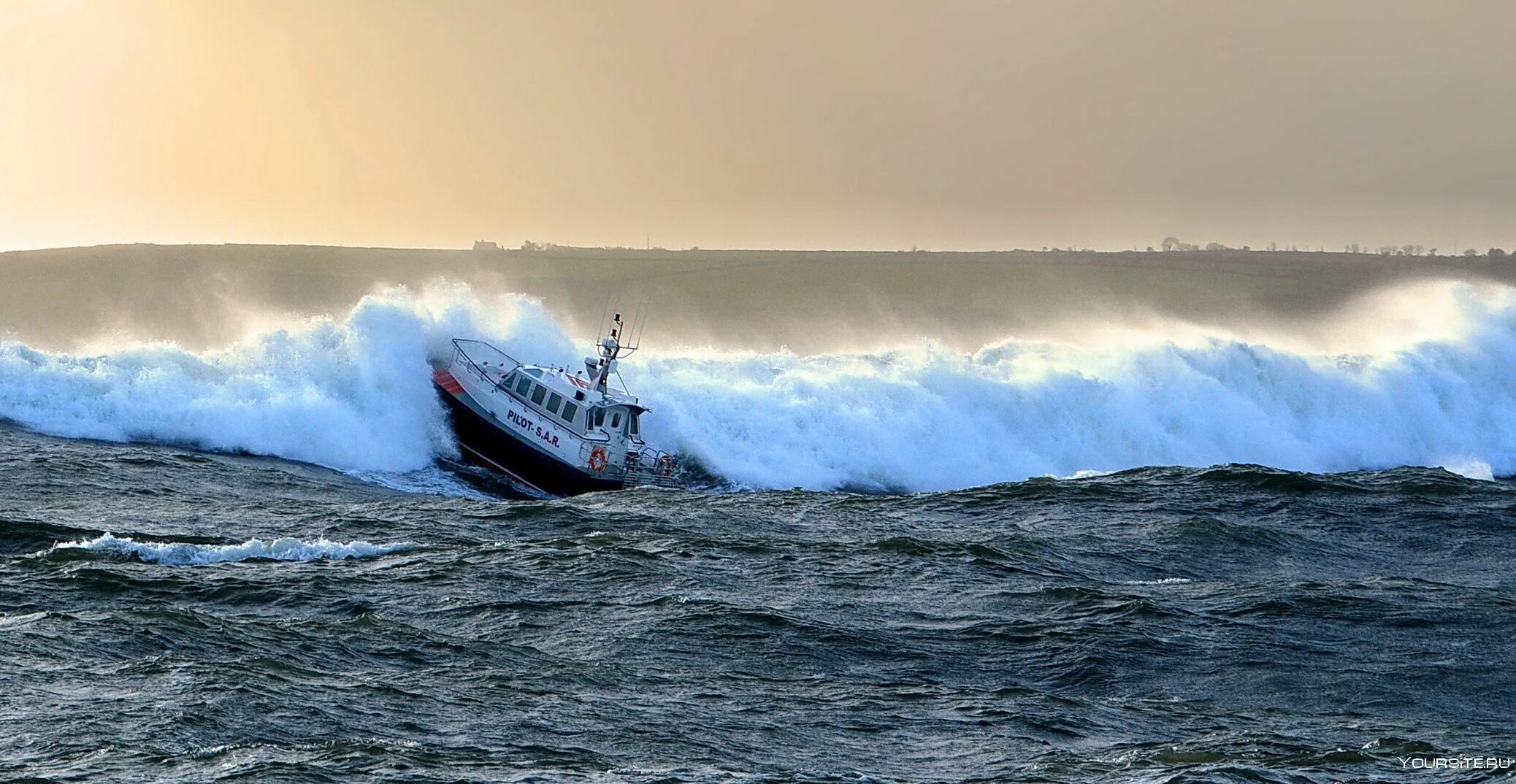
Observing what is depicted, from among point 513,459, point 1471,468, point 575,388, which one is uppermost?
point 575,388

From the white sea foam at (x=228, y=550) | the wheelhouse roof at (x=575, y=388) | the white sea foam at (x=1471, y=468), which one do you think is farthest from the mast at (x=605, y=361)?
the white sea foam at (x=1471, y=468)

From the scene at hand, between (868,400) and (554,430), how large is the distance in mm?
9846

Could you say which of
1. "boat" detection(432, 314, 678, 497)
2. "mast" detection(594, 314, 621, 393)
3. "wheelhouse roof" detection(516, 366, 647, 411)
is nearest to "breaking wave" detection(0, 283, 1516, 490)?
"boat" detection(432, 314, 678, 497)

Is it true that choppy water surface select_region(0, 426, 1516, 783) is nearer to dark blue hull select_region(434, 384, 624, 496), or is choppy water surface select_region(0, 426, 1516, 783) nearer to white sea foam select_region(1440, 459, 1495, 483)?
dark blue hull select_region(434, 384, 624, 496)

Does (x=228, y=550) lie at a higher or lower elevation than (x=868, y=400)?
lower

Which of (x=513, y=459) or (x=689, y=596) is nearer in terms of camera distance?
(x=689, y=596)

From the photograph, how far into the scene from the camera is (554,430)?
30.9 metres

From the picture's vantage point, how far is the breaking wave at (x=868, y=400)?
100ft

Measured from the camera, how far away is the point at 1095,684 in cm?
1577

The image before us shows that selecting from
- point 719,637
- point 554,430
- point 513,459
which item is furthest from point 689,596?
point 513,459

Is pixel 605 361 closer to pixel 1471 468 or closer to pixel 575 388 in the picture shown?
pixel 575 388

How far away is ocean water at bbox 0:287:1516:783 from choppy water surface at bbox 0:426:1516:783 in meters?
0.06

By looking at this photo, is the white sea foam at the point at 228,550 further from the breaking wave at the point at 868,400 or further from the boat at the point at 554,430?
the boat at the point at 554,430

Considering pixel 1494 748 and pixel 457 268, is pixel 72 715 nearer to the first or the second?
pixel 1494 748
